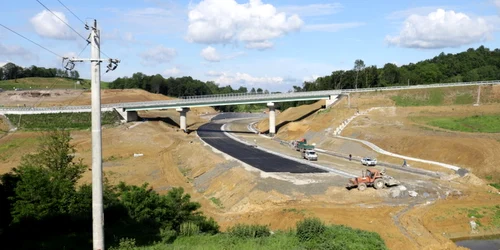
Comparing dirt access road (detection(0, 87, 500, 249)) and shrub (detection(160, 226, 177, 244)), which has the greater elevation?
shrub (detection(160, 226, 177, 244))

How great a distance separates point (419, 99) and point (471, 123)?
2924 cm

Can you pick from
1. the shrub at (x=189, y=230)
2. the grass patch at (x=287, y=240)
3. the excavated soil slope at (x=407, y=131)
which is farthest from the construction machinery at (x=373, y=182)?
the shrub at (x=189, y=230)

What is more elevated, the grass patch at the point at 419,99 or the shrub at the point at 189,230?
the grass patch at the point at 419,99

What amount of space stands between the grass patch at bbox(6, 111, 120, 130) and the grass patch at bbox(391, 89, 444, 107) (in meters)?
69.3

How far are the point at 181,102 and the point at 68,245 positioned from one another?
286 ft

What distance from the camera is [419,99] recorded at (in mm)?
114625

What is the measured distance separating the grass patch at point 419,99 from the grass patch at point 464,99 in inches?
150

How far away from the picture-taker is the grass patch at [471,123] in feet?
266

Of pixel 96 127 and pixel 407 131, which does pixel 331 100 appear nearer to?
pixel 407 131

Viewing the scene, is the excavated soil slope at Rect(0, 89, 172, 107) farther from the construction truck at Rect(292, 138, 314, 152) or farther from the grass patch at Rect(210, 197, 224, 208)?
the grass patch at Rect(210, 197, 224, 208)

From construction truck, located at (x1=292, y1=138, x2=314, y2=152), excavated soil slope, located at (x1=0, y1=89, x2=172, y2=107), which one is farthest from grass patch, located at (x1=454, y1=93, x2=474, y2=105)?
excavated soil slope, located at (x1=0, y1=89, x2=172, y2=107)

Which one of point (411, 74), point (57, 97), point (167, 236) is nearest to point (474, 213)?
point (167, 236)

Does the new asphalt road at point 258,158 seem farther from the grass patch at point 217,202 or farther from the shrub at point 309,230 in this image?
the shrub at point 309,230

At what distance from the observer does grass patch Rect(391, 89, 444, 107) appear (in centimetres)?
11300
